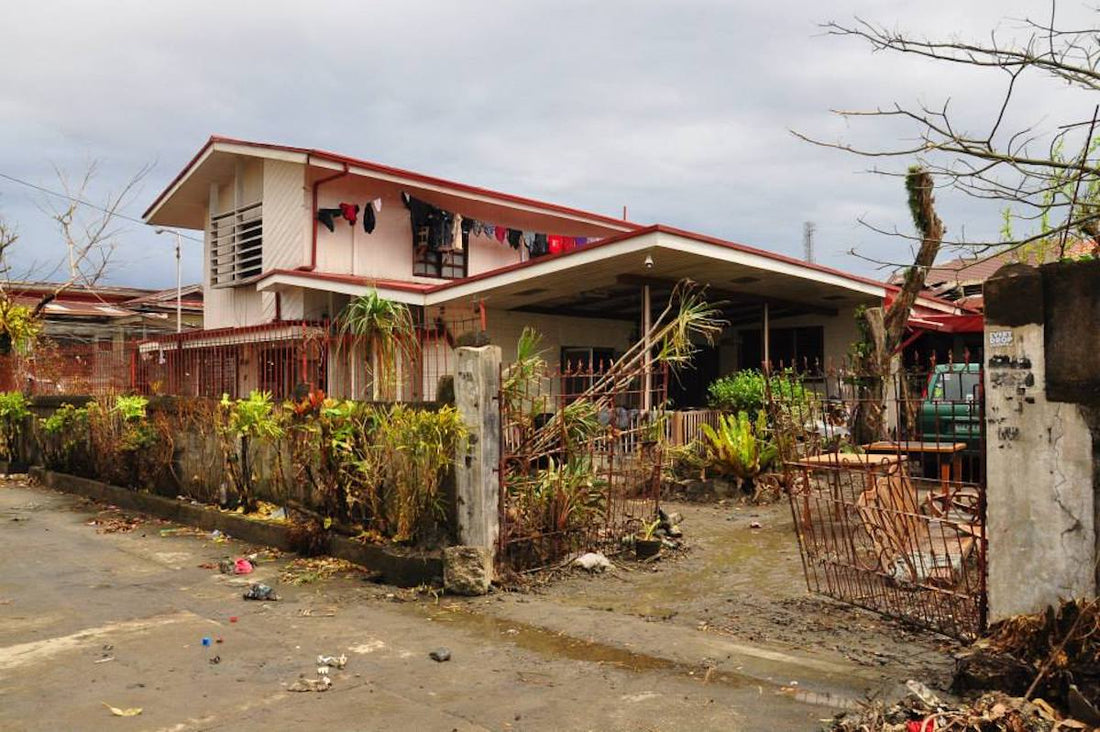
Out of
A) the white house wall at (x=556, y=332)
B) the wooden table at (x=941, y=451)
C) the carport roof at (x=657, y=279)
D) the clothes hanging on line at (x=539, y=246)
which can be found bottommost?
the wooden table at (x=941, y=451)

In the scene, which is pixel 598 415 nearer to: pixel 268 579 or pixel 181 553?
pixel 268 579

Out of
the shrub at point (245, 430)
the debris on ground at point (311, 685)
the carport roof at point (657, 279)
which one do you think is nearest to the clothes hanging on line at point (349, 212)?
the carport roof at point (657, 279)

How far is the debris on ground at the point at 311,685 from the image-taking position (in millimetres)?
4738

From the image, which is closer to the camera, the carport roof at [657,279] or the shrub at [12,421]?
the carport roof at [657,279]

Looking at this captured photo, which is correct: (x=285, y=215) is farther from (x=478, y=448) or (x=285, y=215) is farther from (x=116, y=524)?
(x=478, y=448)

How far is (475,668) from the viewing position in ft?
16.8

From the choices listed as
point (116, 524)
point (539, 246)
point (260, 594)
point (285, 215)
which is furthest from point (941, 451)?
point (539, 246)

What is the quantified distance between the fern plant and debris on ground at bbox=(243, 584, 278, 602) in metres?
6.72

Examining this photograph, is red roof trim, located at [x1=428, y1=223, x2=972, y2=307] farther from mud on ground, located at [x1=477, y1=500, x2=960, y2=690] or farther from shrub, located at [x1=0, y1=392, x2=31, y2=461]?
shrub, located at [x1=0, y1=392, x2=31, y2=461]

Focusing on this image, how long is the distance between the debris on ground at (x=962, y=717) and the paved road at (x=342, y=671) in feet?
1.13

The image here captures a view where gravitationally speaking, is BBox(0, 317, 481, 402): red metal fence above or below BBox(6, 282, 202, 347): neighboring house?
below

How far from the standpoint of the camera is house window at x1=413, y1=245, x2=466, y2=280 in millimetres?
17344

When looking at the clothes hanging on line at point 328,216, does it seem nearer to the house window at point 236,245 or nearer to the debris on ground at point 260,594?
the house window at point 236,245

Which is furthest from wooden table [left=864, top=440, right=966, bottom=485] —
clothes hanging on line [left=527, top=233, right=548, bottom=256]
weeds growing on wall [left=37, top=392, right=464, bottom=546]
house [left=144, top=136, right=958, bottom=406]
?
clothes hanging on line [left=527, top=233, right=548, bottom=256]
